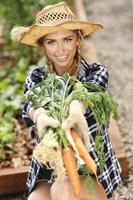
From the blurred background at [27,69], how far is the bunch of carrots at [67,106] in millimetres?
311

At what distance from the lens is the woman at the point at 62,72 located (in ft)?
9.75

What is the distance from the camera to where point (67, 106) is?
2.86 metres

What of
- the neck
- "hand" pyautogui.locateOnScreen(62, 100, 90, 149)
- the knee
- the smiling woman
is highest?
the smiling woman

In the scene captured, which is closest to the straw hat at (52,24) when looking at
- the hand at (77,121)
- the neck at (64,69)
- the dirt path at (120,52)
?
the neck at (64,69)

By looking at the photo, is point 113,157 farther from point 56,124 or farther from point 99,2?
point 99,2

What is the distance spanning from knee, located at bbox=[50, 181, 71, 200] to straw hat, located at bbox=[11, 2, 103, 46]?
2.64ft

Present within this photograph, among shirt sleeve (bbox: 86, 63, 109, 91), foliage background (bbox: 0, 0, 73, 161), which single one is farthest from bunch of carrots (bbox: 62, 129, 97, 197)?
foliage background (bbox: 0, 0, 73, 161)

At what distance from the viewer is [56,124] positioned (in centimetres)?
276

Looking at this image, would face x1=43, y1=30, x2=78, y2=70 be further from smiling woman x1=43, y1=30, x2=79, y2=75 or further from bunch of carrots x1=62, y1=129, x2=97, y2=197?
bunch of carrots x1=62, y1=129, x2=97, y2=197

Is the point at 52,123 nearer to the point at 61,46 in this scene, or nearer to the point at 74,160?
the point at 74,160

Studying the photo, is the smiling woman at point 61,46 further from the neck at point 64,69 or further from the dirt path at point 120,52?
the dirt path at point 120,52

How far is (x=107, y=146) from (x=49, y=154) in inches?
25.2

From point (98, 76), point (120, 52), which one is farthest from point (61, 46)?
point (120, 52)

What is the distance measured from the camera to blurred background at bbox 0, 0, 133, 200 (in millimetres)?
4512
